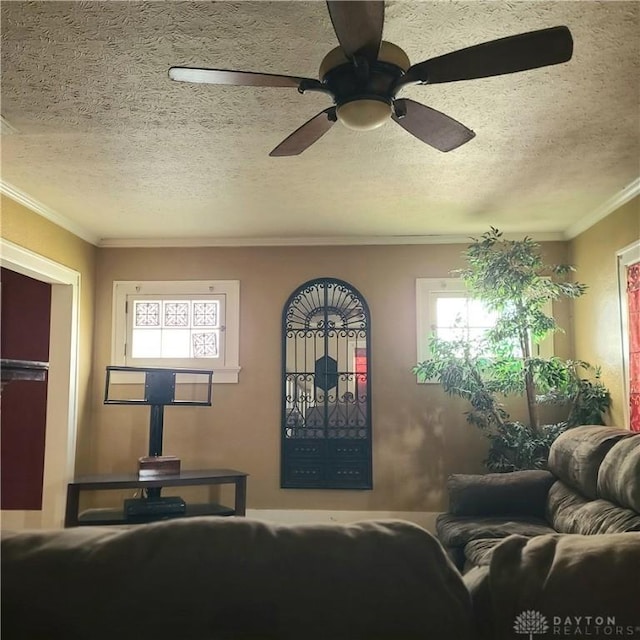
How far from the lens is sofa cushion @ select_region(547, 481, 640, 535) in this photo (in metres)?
2.71

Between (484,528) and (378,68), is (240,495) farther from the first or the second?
(378,68)

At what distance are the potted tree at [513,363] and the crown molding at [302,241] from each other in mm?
754

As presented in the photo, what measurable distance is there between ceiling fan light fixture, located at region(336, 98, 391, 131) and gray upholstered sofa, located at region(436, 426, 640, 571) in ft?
5.78

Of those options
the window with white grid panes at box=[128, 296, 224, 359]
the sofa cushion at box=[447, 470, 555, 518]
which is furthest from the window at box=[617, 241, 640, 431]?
the window with white grid panes at box=[128, 296, 224, 359]

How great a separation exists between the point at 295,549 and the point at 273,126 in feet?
8.29

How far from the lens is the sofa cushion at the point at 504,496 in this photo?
3.70 m

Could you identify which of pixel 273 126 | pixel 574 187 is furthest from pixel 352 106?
pixel 574 187

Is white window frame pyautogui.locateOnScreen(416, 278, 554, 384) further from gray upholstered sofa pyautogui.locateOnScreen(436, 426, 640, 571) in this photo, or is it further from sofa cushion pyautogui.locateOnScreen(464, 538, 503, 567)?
sofa cushion pyautogui.locateOnScreen(464, 538, 503, 567)

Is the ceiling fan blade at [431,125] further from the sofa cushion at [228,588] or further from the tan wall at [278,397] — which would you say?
the tan wall at [278,397]

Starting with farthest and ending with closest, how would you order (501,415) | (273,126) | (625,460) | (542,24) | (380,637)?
(501,415) → (273,126) → (625,460) → (542,24) → (380,637)

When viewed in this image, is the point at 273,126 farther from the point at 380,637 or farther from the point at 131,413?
the point at 131,413

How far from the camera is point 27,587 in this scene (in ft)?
2.90

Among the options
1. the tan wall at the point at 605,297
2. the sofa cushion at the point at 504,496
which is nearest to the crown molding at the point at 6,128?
the sofa cushion at the point at 504,496

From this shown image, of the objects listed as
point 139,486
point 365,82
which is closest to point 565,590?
point 365,82
